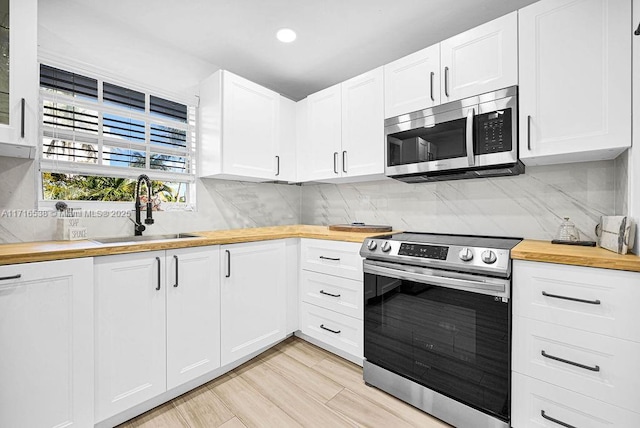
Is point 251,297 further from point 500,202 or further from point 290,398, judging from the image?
point 500,202

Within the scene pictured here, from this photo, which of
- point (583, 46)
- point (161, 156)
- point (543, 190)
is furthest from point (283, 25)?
point (543, 190)

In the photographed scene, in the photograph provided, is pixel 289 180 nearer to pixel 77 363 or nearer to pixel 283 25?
pixel 283 25

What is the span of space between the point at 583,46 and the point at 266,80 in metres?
2.50

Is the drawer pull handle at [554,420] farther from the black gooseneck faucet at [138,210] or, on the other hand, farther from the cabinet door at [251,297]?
the black gooseneck faucet at [138,210]

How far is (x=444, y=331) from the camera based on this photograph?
1.61 metres

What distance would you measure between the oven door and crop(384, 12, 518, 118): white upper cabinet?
1.17 meters

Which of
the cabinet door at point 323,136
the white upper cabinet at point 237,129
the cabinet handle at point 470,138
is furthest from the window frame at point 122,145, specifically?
the cabinet handle at point 470,138

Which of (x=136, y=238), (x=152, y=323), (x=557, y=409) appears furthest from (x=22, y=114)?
(x=557, y=409)

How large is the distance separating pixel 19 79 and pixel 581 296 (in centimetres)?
282

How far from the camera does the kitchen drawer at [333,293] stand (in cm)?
209

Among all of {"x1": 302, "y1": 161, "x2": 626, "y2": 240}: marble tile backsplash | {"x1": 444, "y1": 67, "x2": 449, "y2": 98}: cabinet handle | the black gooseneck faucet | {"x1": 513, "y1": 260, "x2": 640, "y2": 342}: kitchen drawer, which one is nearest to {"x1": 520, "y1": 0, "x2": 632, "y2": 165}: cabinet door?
{"x1": 302, "y1": 161, "x2": 626, "y2": 240}: marble tile backsplash

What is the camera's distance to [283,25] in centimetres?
211

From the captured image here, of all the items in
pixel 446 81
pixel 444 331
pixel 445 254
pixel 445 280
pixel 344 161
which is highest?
pixel 446 81

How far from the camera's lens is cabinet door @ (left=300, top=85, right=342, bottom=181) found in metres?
2.60
